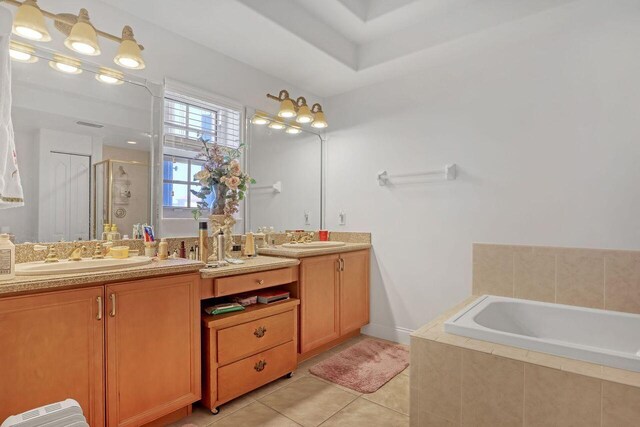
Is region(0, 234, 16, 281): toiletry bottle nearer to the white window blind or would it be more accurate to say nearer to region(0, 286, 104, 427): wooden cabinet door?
region(0, 286, 104, 427): wooden cabinet door

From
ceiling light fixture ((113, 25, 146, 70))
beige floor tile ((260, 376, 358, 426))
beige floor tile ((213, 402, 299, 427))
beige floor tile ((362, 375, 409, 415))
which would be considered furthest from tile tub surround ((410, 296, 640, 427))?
ceiling light fixture ((113, 25, 146, 70))

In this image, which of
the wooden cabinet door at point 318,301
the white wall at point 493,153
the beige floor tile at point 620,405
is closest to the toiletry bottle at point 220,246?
the wooden cabinet door at point 318,301

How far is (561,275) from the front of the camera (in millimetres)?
2146

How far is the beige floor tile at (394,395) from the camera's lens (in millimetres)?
1974

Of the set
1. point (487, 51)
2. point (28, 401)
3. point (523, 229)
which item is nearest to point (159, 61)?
point (28, 401)

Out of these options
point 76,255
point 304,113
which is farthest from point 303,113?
point 76,255

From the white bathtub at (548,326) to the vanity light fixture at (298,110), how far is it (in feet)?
6.42

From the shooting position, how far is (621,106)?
198 centimetres

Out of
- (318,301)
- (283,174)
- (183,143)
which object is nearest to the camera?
(183,143)

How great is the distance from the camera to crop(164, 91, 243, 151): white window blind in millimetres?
2289

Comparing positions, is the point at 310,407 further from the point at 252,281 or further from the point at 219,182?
the point at 219,182

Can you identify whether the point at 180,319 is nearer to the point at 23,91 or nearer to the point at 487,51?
the point at 23,91

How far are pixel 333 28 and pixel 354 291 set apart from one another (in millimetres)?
2173

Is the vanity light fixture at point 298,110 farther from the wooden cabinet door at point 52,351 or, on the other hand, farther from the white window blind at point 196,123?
the wooden cabinet door at point 52,351
